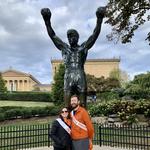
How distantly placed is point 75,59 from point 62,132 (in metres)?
2.45

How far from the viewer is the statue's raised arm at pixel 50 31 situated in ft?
34.8

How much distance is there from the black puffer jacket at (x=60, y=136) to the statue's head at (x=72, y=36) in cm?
251

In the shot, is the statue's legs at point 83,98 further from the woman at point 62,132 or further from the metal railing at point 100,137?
the metal railing at point 100,137

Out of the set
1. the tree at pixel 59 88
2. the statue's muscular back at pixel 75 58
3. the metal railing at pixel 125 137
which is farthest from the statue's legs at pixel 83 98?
the tree at pixel 59 88

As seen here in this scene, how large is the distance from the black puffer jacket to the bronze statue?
168cm

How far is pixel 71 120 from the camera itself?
8.43 meters

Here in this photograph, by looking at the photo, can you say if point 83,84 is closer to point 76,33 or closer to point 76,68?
point 76,68

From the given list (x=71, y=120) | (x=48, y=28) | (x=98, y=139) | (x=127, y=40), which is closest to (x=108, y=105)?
(x=127, y=40)

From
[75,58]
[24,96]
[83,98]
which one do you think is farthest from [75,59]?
[24,96]

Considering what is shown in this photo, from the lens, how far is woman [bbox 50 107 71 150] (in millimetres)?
8367

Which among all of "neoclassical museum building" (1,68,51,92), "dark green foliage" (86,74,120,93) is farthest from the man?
"neoclassical museum building" (1,68,51,92)

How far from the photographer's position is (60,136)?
27.7 feet

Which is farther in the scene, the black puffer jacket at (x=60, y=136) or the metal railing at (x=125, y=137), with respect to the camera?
the metal railing at (x=125, y=137)

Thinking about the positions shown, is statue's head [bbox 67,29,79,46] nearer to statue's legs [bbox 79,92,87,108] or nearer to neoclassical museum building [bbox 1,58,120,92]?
statue's legs [bbox 79,92,87,108]
